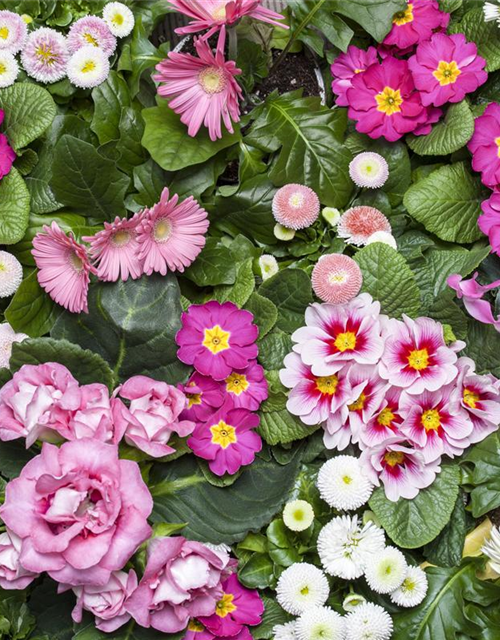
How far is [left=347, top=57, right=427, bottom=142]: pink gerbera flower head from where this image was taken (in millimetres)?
1287

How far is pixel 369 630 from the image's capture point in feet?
3.74

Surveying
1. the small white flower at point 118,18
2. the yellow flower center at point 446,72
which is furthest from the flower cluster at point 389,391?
the small white flower at point 118,18

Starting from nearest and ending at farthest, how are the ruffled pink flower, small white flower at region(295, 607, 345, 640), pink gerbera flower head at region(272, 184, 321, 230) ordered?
the ruffled pink flower
small white flower at region(295, 607, 345, 640)
pink gerbera flower head at region(272, 184, 321, 230)

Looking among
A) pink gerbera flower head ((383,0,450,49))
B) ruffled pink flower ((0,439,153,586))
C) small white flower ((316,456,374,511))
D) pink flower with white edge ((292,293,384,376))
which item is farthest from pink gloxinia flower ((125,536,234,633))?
pink gerbera flower head ((383,0,450,49))

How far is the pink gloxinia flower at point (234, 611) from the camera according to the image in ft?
3.85

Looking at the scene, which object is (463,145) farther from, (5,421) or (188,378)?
(5,421)

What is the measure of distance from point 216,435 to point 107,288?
0.85 feet

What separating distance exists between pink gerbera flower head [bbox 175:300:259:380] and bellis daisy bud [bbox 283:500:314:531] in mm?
201

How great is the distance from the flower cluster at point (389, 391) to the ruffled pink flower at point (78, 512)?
293 millimetres

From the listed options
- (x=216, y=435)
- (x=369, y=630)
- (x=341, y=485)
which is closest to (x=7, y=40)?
(x=216, y=435)

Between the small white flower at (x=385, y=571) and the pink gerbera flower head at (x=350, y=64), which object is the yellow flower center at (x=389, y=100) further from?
the small white flower at (x=385, y=571)

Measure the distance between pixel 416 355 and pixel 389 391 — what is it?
63mm

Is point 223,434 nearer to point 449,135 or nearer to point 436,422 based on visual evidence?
point 436,422

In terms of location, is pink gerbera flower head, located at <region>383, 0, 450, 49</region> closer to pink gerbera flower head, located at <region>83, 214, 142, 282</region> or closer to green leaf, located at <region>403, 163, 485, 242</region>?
green leaf, located at <region>403, 163, 485, 242</region>
